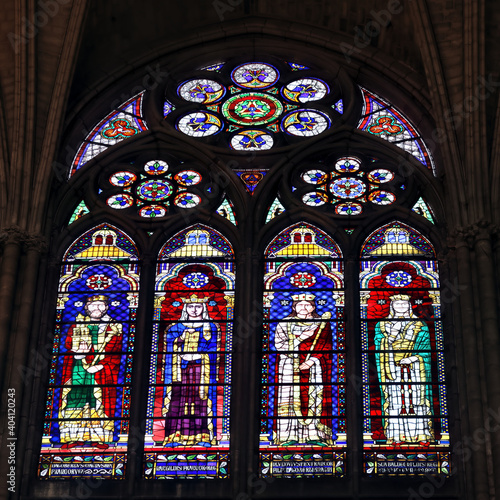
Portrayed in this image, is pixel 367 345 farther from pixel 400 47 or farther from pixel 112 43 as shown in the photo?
pixel 112 43

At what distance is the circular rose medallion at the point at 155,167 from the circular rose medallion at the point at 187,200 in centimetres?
64

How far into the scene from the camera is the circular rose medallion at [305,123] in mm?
18500

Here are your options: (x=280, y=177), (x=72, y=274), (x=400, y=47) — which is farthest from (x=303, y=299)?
(x=400, y=47)

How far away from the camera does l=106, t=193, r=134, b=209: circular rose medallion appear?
17734 mm

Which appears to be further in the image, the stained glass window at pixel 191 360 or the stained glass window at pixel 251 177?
the stained glass window at pixel 251 177

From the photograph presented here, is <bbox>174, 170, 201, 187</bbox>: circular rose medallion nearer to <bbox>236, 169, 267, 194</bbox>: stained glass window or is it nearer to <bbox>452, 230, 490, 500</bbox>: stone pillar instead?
<bbox>236, 169, 267, 194</bbox>: stained glass window

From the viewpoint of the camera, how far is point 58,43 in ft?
58.2

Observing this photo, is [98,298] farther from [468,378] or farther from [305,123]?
[468,378]

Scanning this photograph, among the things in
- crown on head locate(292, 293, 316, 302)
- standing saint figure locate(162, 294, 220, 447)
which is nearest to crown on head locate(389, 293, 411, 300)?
crown on head locate(292, 293, 316, 302)

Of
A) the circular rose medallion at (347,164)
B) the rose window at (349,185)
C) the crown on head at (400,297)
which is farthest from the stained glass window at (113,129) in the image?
the crown on head at (400,297)

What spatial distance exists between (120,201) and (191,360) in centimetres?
305

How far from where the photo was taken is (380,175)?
1788 centimetres

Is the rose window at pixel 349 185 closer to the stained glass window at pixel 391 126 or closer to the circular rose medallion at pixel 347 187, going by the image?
the circular rose medallion at pixel 347 187

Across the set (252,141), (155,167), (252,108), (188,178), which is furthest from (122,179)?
(252,108)
